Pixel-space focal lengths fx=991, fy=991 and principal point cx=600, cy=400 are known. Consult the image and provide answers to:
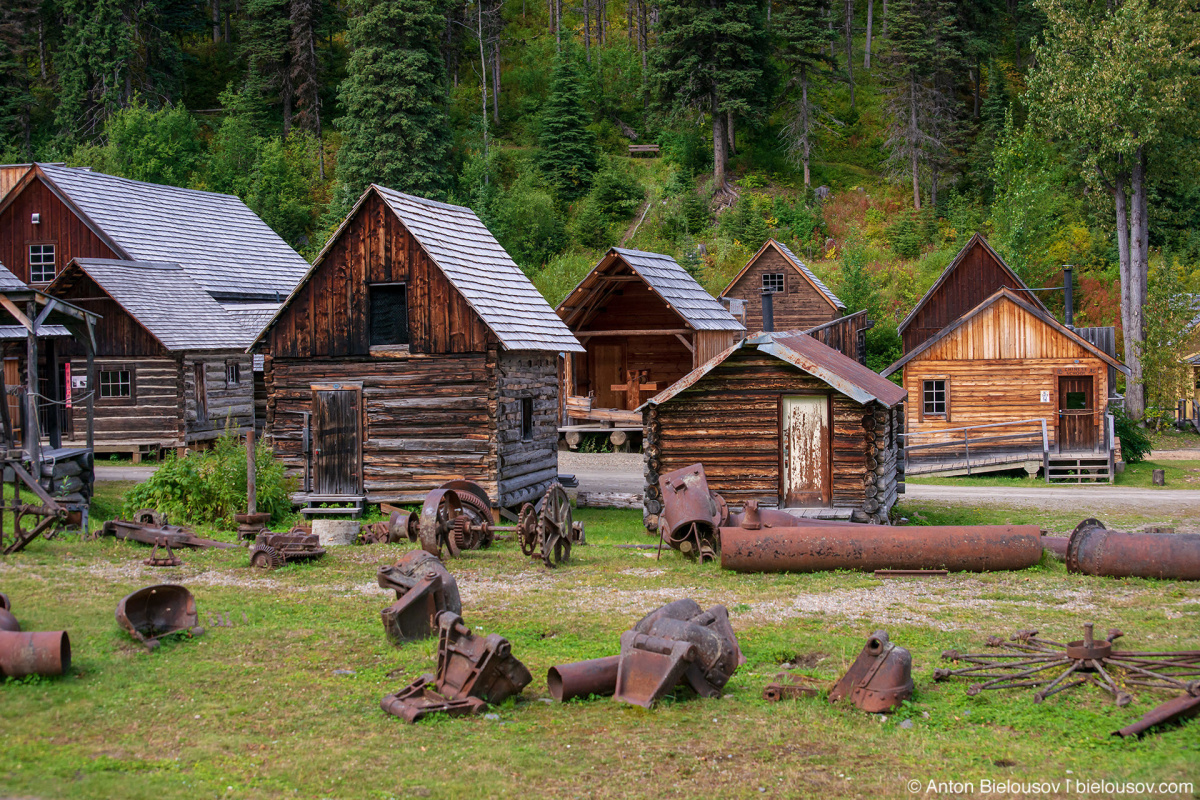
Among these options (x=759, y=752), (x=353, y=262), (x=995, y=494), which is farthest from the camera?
(x=995, y=494)

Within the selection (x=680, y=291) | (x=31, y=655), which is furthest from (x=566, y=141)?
(x=31, y=655)

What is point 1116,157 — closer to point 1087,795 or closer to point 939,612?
point 939,612

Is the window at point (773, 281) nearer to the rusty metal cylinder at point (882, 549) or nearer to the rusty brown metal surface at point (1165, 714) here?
the rusty metal cylinder at point (882, 549)

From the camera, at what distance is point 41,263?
107ft

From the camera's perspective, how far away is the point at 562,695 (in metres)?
8.27

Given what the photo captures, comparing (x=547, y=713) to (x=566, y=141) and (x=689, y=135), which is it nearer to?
(x=566, y=141)

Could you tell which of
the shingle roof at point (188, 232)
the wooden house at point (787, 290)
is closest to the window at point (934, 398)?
the wooden house at point (787, 290)

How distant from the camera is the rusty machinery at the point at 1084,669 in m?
8.23

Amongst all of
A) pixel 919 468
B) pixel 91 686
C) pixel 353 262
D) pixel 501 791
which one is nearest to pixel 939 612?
pixel 501 791

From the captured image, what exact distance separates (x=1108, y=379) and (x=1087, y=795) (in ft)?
85.4

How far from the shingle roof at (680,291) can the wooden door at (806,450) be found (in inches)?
495

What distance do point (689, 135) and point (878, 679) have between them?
52688 mm

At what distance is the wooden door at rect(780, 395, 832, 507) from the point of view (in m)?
17.4

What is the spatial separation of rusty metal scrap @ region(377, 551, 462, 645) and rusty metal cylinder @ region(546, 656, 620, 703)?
6.86ft
